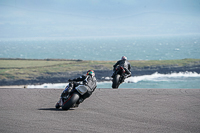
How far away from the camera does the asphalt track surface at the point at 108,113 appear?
324 inches

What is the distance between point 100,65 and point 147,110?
52.1m

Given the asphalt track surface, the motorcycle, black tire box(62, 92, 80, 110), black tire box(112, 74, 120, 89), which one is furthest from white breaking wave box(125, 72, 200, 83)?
black tire box(62, 92, 80, 110)

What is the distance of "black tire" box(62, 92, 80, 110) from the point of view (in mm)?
10375

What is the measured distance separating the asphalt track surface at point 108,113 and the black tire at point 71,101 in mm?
209

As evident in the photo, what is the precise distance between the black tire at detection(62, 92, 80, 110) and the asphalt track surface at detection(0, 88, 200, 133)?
0.21m

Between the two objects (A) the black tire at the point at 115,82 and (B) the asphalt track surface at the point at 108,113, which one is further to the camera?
(A) the black tire at the point at 115,82

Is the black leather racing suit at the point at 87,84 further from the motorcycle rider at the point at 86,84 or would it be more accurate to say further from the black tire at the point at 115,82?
the black tire at the point at 115,82

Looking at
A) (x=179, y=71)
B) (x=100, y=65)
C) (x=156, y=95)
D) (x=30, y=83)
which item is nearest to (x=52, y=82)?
(x=30, y=83)

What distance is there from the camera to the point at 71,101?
1037 centimetres

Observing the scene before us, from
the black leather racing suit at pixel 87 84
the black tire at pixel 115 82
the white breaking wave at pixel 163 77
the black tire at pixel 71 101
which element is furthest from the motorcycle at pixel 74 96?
the white breaking wave at pixel 163 77

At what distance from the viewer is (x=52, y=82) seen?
48.6m

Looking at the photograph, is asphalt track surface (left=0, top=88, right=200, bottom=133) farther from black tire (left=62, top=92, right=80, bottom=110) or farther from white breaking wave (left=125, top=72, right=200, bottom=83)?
white breaking wave (left=125, top=72, right=200, bottom=83)

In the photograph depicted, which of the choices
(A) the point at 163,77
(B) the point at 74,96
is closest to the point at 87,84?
(B) the point at 74,96

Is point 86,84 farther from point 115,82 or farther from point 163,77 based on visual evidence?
point 163,77
